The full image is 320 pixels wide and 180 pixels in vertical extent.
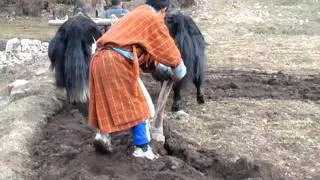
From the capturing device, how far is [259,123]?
6.69 m

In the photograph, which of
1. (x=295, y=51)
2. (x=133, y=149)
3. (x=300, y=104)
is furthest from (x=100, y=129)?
(x=295, y=51)

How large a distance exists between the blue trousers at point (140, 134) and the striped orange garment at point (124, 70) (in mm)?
98

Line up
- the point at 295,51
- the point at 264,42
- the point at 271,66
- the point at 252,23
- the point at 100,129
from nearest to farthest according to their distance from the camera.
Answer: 1. the point at 100,129
2. the point at 271,66
3. the point at 295,51
4. the point at 264,42
5. the point at 252,23

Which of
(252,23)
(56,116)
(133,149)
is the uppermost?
(133,149)

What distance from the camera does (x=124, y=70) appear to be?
4.92 metres

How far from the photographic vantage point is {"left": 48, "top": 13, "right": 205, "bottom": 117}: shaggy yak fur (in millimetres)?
6574

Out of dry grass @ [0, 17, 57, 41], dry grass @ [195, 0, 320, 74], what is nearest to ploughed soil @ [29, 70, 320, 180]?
dry grass @ [195, 0, 320, 74]

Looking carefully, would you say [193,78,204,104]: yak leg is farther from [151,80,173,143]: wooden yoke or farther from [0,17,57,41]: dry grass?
[0,17,57,41]: dry grass

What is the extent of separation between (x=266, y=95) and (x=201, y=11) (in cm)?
912

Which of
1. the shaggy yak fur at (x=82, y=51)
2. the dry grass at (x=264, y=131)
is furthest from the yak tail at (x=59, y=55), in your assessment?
the dry grass at (x=264, y=131)

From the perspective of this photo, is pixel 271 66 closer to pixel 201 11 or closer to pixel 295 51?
pixel 295 51

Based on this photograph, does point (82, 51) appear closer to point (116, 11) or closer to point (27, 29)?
point (116, 11)

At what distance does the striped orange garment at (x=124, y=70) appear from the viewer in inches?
193

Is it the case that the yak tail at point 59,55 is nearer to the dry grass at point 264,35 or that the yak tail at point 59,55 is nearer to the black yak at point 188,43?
the black yak at point 188,43
